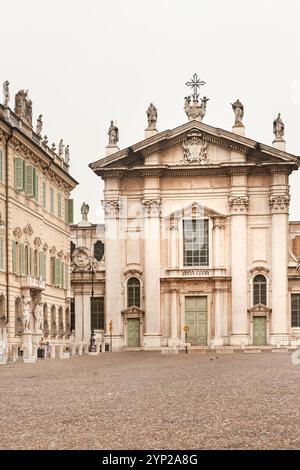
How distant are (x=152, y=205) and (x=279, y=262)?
9.30m

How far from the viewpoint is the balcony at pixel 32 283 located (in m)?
46.9

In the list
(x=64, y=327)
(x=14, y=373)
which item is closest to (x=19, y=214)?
(x=64, y=327)

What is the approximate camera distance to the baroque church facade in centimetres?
6194

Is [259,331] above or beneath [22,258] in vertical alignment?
beneath

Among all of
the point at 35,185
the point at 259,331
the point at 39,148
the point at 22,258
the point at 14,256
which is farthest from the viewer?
the point at 259,331

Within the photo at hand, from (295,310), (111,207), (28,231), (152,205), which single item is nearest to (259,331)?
(295,310)

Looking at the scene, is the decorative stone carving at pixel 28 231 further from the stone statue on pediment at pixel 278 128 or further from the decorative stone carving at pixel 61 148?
the stone statue on pediment at pixel 278 128

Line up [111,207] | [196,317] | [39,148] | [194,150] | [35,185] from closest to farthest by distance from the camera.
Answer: [35,185] → [39,148] → [194,150] → [196,317] → [111,207]

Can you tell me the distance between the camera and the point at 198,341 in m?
62.7

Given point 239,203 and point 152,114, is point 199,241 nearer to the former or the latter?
point 239,203

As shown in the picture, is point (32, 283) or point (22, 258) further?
point (32, 283)

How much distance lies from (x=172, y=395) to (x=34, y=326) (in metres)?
31.0

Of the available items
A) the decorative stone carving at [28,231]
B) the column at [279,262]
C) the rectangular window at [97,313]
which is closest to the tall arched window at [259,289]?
the column at [279,262]

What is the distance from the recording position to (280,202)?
62062mm
